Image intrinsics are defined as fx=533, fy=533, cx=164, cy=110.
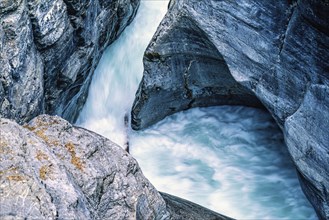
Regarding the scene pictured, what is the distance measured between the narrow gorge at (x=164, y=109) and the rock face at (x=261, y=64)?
2 centimetres

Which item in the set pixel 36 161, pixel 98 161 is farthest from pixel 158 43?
pixel 36 161

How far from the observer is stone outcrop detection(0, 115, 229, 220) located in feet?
15.4

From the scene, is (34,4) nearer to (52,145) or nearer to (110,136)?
(52,145)

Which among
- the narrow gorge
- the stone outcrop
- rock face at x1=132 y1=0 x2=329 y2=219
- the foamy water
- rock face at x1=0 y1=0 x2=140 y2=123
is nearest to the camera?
the stone outcrop

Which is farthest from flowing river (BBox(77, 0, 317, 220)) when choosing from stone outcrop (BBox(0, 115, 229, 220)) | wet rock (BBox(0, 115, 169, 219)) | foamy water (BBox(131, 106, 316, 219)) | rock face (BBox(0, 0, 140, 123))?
wet rock (BBox(0, 115, 169, 219))

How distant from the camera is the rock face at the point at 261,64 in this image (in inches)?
295

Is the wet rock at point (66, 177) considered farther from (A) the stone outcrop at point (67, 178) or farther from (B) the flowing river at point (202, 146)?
(B) the flowing river at point (202, 146)

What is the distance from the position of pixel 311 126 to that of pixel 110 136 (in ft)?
13.8

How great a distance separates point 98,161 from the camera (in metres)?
6.18

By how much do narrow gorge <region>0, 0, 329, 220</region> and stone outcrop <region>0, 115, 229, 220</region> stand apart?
1 centimetres

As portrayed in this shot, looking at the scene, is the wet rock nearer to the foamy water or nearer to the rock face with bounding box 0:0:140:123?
the rock face with bounding box 0:0:140:123

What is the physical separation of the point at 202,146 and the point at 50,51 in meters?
3.75

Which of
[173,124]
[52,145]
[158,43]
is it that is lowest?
[173,124]

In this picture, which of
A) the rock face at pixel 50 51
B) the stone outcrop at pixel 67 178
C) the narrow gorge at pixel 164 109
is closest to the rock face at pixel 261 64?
the narrow gorge at pixel 164 109
